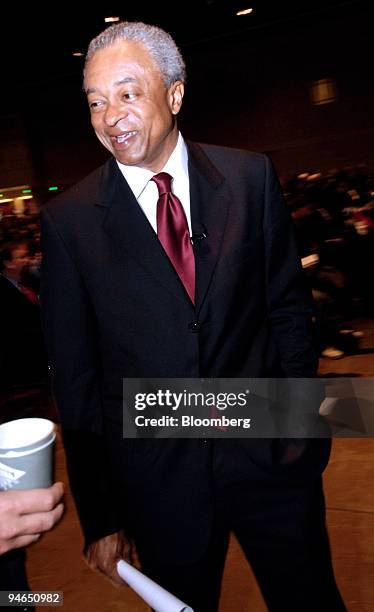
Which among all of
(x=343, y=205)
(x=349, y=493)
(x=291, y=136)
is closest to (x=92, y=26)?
(x=291, y=136)

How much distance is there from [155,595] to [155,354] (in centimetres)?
64

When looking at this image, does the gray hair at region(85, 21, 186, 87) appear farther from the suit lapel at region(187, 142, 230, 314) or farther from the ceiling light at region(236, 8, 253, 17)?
the ceiling light at region(236, 8, 253, 17)

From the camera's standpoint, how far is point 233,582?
242 centimetres

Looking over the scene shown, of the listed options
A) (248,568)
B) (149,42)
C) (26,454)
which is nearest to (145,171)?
A: (149,42)

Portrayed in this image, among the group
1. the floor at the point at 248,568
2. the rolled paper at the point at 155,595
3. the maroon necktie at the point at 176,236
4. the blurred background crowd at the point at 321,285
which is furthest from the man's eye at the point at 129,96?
the blurred background crowd at the point at 321,285

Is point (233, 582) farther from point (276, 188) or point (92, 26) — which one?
point (92, 26)

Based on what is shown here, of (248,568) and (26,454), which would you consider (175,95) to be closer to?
(26,454)

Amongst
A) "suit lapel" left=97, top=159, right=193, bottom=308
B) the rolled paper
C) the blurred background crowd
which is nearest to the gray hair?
"suit lapel" left=97, top=159, right=193, bottom=308

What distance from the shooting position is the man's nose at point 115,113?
1.41 m

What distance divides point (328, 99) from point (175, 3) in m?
6.60

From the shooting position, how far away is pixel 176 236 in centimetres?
144

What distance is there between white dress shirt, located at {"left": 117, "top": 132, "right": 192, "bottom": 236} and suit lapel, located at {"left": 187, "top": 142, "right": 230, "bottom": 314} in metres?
0.03

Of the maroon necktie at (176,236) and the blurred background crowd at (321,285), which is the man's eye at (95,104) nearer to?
the maroon necktie at (176,236)

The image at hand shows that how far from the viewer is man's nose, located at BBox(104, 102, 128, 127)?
141 cm
